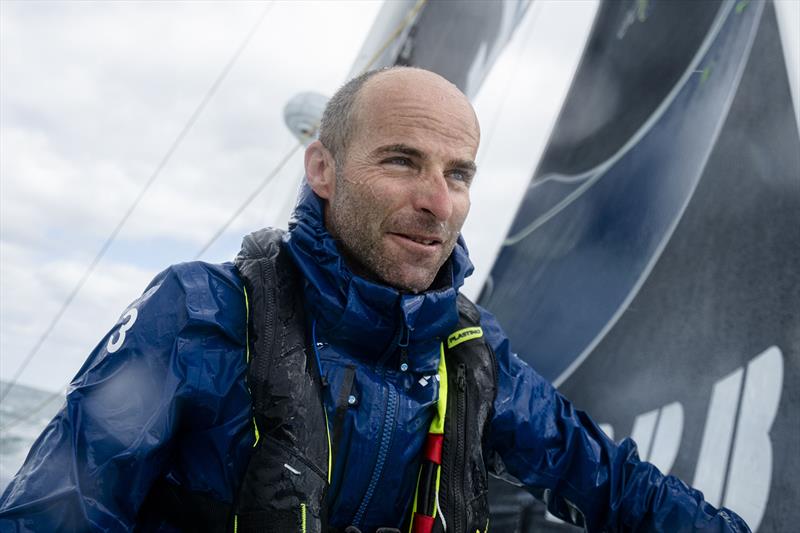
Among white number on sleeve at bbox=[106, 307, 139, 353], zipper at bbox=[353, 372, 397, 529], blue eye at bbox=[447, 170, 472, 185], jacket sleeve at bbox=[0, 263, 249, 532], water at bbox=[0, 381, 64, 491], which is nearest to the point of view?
jacket sleeve at bbox=[0, 263, 249, 532]

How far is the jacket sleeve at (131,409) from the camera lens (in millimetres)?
931

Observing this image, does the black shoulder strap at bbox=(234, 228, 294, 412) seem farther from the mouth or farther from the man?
the mouth

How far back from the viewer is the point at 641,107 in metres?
3.65

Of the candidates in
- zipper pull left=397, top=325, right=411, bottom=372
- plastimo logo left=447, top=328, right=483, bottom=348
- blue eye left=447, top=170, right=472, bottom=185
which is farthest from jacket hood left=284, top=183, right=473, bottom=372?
blue eye left=447, top=170, right=472, bottom=185

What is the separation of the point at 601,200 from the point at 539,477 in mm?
2331

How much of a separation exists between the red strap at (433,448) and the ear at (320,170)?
20.7 inches

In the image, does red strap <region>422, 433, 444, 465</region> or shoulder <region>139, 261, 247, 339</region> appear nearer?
shoulder <region>139, 261, 247, 339</region>

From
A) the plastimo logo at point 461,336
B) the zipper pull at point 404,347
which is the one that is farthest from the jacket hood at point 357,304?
the plastimo logo at point 461,336

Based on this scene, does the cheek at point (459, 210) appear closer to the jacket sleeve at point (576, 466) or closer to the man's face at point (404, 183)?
the man's face at point (404, 183)

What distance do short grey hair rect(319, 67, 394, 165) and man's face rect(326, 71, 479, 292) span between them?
0.03 metres

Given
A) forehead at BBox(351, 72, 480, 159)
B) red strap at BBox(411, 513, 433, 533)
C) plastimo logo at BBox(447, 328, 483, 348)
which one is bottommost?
red strap at BBox(411, 513, 433, 533)

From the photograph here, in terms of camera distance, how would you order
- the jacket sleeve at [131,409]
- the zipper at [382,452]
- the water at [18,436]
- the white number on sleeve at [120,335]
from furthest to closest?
the water at [18,436]
the zipper at [382,452]
the white number on sleeve at [120,335]
the jacket sleeve at [131,409]

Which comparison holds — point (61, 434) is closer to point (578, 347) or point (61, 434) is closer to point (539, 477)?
point (539, 477)

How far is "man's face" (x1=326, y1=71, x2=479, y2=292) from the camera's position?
1.25 metres
